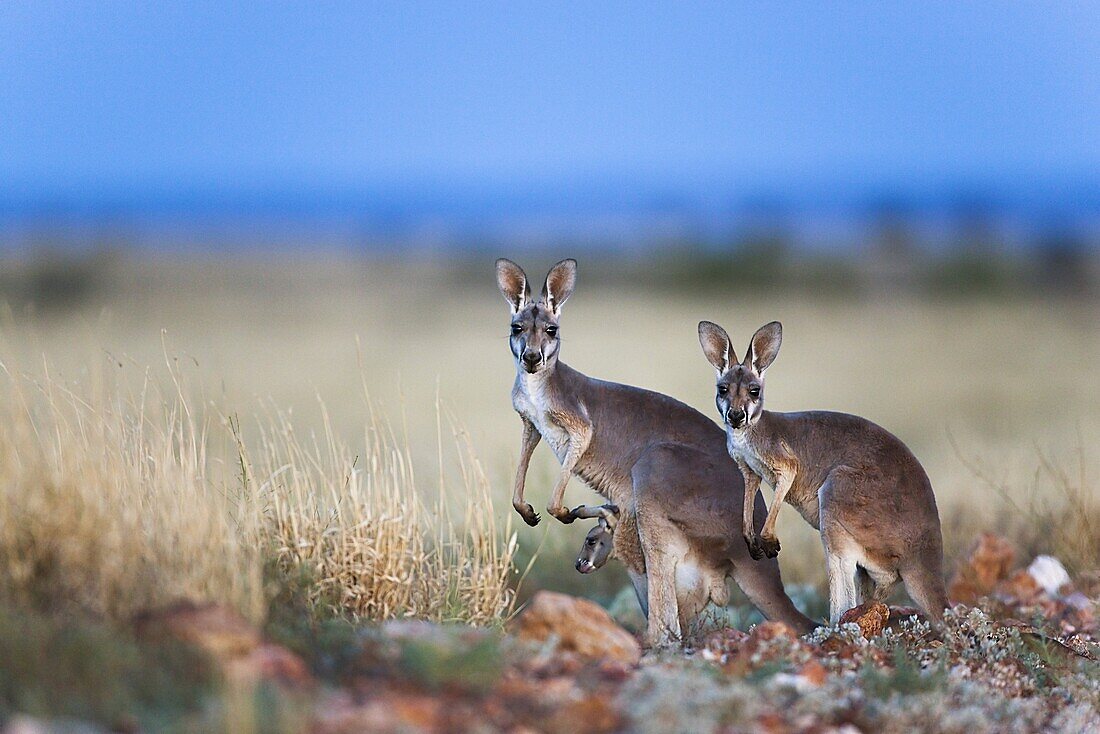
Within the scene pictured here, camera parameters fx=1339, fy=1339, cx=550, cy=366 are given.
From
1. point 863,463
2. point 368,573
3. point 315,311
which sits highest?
point 863,463

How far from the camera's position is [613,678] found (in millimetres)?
5738

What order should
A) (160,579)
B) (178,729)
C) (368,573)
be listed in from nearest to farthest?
(178,729) → (160,579) → (368,573)

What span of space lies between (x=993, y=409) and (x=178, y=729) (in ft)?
72.3

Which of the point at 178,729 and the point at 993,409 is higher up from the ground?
the point at 178,729

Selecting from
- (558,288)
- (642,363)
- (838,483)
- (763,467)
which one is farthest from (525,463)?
(642,363)

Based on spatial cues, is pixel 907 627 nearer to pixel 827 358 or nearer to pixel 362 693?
pixel 362 693

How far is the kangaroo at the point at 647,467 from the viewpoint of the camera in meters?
7.83

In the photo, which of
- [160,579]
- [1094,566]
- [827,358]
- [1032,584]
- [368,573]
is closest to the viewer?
[160,579]

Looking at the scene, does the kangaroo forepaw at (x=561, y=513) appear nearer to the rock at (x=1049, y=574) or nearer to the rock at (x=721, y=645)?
the rock at (x=721, y=645)

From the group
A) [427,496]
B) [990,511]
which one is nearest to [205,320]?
[427,496]

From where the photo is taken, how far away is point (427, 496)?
14.0 metres

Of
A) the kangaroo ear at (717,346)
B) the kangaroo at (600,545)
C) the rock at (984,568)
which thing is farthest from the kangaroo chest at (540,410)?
the rock at (984,568)

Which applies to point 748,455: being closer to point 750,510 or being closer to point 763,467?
point 763,467

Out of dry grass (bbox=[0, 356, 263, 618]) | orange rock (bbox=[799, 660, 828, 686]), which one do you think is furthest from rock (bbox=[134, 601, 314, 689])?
orange rock (bbox=[799, 660, 828, 686])
